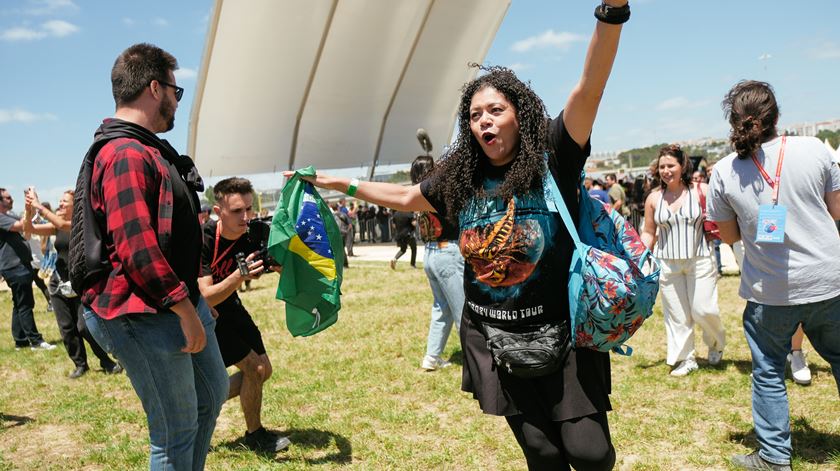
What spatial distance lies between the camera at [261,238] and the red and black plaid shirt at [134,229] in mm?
1040

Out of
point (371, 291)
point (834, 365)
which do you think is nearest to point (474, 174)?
point (834, 365)

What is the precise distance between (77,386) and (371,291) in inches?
231

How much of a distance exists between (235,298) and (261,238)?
89 centimetres

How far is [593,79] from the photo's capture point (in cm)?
207

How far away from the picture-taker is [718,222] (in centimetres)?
354

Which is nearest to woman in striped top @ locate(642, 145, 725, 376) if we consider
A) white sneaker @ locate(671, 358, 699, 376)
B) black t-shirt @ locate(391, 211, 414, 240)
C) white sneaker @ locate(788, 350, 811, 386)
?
white sneaker @ locate(671, 358, 699, 376)

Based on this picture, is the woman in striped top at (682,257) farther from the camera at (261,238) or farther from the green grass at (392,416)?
the camera at (261,238)

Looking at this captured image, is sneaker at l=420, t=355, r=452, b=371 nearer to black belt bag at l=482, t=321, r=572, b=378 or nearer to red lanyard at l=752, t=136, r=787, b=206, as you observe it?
red lanyard at l=752, t=136, r=787, b=206

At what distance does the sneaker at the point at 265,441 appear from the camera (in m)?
4.29

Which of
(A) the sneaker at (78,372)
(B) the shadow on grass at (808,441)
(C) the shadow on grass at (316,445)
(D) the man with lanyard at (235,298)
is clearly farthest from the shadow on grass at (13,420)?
(B) the shadow on grass at (808,441)

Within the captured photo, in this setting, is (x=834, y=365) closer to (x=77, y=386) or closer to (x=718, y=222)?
(x=718, y=222)

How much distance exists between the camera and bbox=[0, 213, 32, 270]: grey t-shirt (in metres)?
8.12

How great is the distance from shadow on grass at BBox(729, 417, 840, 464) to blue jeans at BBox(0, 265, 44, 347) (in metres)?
8.33

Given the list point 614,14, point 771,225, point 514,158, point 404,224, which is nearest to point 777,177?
point 771,225
